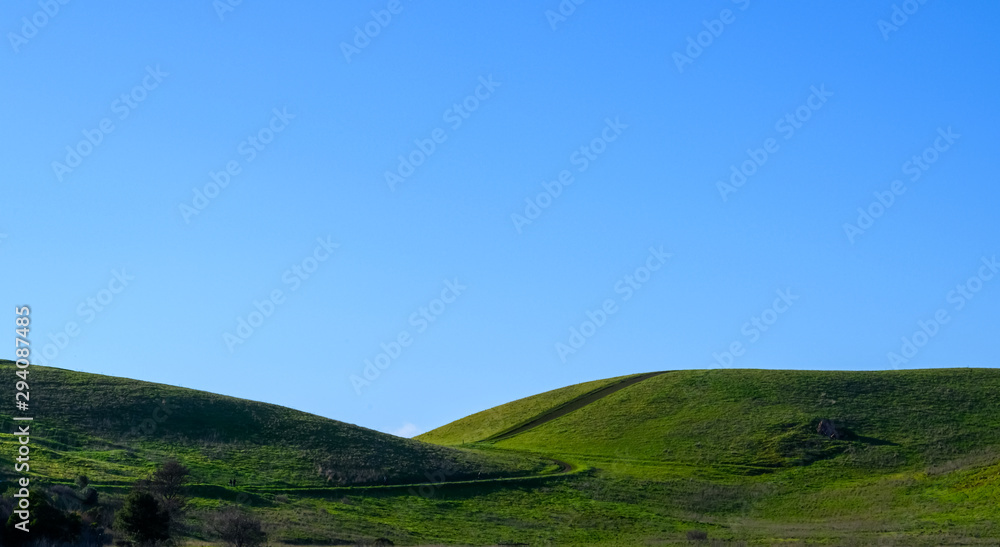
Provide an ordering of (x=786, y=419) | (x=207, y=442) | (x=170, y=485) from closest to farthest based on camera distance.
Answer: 1. (x=170, y=485)
2. (x=207, y=442)
3. (x=786, y=419)

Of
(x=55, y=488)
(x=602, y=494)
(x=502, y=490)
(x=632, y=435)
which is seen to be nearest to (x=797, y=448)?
(x=632, y=435)

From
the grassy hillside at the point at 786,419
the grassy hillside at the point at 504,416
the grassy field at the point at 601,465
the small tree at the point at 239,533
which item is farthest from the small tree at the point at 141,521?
the grassy hillside at the point at 504,416

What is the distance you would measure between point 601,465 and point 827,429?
1915 cm

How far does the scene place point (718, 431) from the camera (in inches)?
3093

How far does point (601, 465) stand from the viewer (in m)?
69.4

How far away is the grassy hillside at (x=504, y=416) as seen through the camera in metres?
92.0

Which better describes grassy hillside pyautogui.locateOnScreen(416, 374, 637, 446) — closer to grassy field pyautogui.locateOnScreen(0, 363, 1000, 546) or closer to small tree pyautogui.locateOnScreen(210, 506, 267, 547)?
grassy field pyautogui.locateOnScreen(0, 363, 1000, 546)

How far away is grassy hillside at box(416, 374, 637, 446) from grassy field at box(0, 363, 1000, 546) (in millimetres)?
1382

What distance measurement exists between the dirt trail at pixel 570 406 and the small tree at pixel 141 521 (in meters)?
53.4

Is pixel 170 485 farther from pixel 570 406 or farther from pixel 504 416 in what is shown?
pixel 504 416

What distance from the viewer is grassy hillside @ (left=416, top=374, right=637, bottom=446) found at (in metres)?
92.0

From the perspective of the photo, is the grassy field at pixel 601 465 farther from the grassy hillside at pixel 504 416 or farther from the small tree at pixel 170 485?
the grassy hillside at pixel 504 416

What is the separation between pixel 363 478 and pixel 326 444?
8106 mm

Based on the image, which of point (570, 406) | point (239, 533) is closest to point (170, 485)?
point (239, 533)
